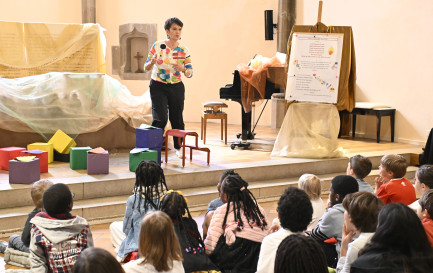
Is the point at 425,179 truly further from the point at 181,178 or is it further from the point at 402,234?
the point at 181,178

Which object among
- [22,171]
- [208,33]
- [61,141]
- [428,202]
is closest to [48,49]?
[61,141]

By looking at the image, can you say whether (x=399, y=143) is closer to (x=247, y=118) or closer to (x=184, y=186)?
(x=247, y=118)

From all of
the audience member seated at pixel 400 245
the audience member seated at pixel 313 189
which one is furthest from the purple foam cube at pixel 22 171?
the audience member seated at pixel 400 245

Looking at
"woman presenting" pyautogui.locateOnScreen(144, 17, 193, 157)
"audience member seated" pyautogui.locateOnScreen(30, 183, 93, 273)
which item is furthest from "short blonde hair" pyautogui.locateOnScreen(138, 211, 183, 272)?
"woman presenting" pyautogui.locateOnScreen(144, 17, 193, 157)

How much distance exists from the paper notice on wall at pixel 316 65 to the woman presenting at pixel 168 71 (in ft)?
4.41

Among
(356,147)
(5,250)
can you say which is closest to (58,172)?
(5,250)

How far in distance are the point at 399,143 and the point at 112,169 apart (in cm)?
471

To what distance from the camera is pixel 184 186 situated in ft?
19.6

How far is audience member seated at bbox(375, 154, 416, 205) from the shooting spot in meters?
4.22

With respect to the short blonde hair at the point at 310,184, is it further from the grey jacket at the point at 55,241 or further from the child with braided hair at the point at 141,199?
the grey jacket at the point at 55,241

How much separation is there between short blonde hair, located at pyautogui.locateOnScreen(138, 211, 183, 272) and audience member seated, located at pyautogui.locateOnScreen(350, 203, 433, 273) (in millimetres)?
904

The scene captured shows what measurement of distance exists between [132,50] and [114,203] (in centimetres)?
581

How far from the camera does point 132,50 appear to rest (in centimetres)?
1069

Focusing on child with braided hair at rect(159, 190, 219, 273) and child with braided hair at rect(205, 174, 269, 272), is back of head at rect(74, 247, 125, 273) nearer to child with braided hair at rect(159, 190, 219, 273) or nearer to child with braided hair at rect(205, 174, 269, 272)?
child with braided hair at rect(159, 190, 219, 273)
